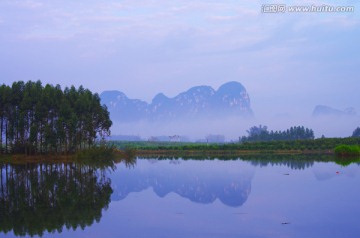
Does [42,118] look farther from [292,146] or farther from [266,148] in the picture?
[292,146]

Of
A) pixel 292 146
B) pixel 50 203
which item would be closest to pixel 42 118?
pixel 50 203

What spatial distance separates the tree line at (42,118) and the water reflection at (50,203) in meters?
15.4

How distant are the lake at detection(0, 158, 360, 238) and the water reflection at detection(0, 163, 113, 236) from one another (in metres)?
0.02

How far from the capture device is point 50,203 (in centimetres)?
1469

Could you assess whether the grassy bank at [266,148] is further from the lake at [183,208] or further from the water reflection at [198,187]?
the lake at [183,208]

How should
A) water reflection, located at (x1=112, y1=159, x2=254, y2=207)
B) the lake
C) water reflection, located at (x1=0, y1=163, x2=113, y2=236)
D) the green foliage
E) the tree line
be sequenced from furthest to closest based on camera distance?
1. the green foliage
2. the tree line
3. water reflection, located at (x1=112, y1=159, x2=254, y2=207)
4. water reflection, located at (x1=0, y1=163, x2=113, y2=236)
5. the lake

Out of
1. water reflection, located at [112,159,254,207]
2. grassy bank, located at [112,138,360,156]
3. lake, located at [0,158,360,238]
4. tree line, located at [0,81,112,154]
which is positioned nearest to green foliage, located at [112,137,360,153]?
grassy bank, located at [112,138,360,156]

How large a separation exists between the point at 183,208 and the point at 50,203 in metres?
4.37

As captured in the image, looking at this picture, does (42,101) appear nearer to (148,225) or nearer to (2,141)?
(2,141)

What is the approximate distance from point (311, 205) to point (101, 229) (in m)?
6.37

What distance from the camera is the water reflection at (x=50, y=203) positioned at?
11.4 m

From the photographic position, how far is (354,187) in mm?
17562

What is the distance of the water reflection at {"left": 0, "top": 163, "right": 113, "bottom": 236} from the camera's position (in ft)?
37.3

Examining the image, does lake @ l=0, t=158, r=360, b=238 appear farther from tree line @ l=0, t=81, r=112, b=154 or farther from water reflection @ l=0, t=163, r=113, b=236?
tree line @ l=0, t=81, r=112, b=154
